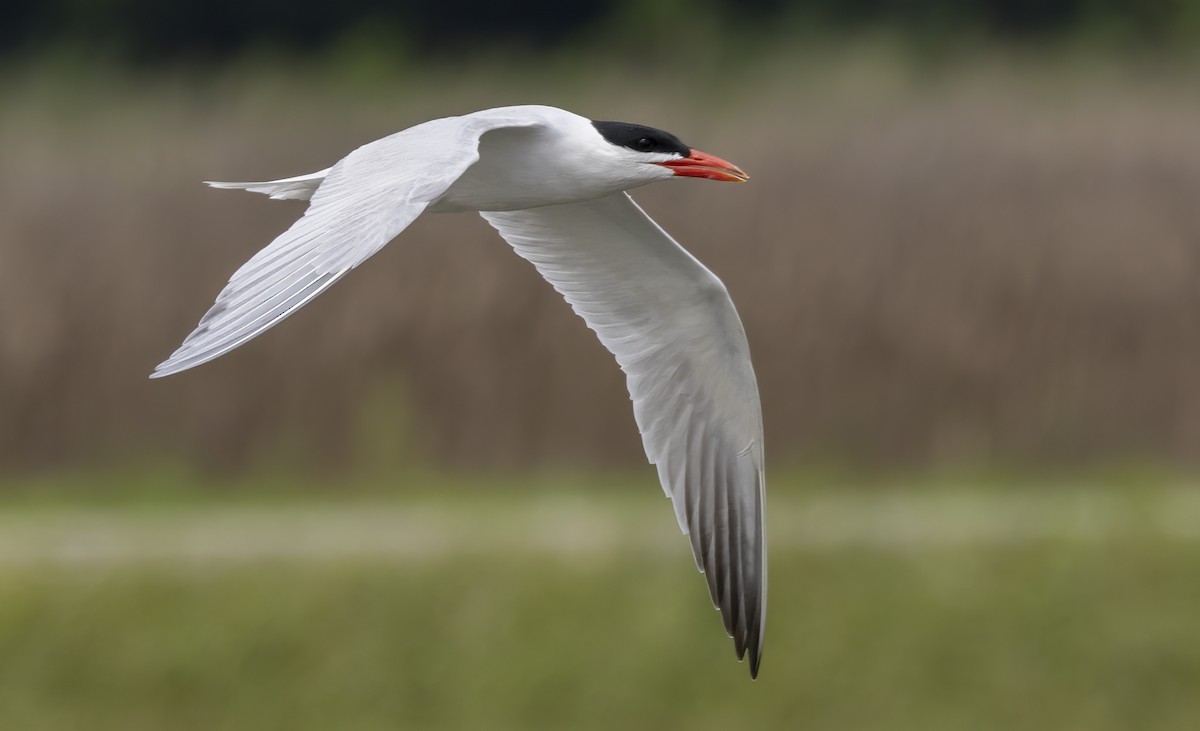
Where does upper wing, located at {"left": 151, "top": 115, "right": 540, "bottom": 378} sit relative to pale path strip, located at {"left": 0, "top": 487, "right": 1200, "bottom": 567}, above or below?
above

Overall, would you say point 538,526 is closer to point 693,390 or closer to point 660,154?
point 693,390

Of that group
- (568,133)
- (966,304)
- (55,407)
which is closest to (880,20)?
(966,304)

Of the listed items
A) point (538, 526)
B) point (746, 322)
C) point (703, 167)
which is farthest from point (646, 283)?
point (746, 322)

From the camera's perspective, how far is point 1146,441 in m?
10.9

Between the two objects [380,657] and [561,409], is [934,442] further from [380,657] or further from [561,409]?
[380,657]

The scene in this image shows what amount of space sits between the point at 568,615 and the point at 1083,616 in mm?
2137

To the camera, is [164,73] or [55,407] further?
[164,73]

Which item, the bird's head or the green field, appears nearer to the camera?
the bird's head

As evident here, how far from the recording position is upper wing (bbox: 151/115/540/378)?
4.15 metres

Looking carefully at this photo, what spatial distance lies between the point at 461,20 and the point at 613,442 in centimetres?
1224

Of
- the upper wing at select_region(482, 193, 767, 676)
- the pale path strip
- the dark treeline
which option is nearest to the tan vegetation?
the pale path strip

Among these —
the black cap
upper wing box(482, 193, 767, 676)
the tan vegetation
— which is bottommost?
the tan vegetation

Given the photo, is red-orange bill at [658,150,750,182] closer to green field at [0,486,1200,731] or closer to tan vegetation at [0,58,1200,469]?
green field at [0,486,1200,731]

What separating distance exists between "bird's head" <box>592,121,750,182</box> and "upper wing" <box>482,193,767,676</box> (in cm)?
82
